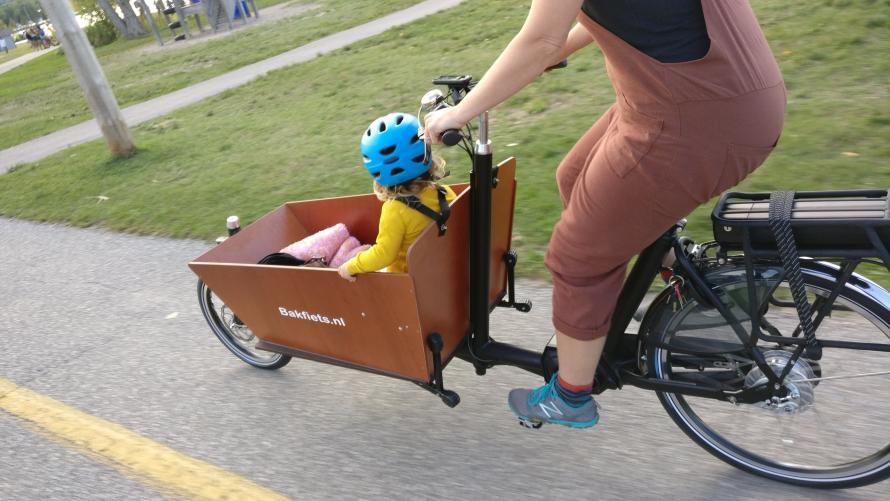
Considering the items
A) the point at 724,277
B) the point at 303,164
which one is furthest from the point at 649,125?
the point at 303,164

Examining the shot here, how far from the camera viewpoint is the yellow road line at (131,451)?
8.55 feet

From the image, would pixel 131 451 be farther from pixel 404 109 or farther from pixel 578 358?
pixel 404 109

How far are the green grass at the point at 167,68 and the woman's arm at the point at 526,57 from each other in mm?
12945

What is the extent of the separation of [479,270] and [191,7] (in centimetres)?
2343

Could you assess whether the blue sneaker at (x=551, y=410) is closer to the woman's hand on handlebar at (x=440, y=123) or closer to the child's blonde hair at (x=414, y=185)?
the child's blonde hair at (x=414, y=185)

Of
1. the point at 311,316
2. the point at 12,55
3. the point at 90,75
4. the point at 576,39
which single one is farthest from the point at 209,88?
the point at 12,55

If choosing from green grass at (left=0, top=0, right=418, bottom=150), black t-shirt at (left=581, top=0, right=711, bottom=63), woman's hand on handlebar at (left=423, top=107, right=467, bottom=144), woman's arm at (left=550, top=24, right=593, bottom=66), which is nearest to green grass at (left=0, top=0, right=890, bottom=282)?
woman's arm at (left=550, top=24, right=593, bottom=66)

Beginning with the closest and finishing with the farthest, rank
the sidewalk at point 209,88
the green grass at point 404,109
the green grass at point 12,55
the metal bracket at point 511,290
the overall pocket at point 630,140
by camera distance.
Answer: the overall pocket at point 630,140, the metal bracket at point 511,290, the green grass at point 404,109, the sidewalk at point 209,88, the green grass at point 12,55

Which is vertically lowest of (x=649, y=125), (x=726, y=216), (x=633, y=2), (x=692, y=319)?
(x=692, y=319)

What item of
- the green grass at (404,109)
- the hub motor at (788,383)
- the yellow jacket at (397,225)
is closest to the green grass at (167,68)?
the green grass at (404,109)

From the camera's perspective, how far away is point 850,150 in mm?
4293

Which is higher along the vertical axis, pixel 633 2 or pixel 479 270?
pixel 633 2

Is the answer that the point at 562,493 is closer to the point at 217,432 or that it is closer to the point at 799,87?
the point at 217,432

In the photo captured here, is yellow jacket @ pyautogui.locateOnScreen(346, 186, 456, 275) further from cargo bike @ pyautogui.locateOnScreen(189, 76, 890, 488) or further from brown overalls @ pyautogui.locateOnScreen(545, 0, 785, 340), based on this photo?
brown overalls @ pyautogui.locateOnScreen(545, 0, 785, 340)
